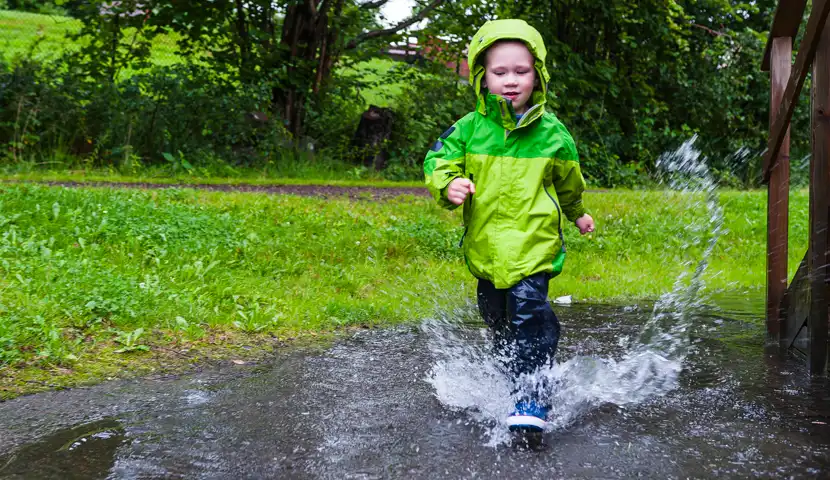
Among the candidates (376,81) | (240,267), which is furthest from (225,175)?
(240,267)

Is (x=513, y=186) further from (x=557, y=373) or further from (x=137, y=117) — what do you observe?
(x=137, y=117)

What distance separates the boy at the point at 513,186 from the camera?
344 centimetres

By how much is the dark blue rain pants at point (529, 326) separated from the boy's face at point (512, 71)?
79 centimetres

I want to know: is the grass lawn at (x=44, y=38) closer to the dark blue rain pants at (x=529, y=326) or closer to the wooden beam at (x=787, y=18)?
the wooden beam at (x=787, y=18)

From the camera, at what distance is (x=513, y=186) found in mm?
3492

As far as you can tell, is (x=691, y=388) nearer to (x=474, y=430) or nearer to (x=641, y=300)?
(x=474, y=430)

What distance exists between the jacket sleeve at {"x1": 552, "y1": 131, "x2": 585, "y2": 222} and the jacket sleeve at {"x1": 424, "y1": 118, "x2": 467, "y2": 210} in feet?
1.36

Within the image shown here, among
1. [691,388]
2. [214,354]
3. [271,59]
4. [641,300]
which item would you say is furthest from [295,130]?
[691,388]

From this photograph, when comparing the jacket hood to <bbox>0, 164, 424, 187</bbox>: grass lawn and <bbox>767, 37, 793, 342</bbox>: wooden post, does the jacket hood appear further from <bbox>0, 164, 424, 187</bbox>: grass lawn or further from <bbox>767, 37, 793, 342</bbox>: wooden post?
<bbox>0, 164, 424, 187</bbox>: grass lawn

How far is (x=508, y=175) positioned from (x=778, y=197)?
6.99 ft

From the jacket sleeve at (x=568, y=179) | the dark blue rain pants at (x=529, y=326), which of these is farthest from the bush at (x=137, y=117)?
the dark blue rain pants at (x=529, y=326)

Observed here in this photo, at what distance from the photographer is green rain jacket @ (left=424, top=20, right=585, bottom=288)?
3.46 metres

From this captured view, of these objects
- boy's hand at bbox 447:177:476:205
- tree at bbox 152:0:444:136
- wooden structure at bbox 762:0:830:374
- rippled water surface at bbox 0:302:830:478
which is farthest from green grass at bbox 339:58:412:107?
boy's hand at bbox 447:177:476:205

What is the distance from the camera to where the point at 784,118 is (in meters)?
4.50
